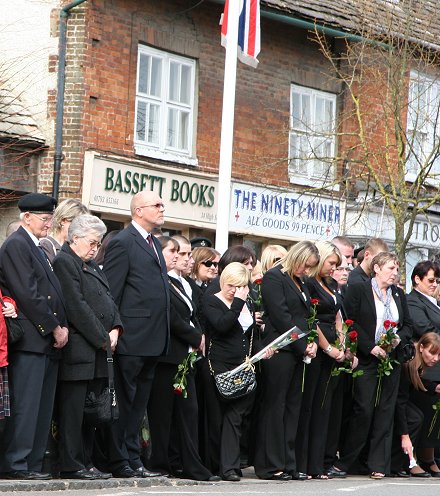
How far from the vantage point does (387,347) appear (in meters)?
13.9

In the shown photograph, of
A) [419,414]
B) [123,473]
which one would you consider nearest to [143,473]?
[123,473]

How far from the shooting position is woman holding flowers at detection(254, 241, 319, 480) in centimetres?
1298

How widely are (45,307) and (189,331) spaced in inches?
71.4

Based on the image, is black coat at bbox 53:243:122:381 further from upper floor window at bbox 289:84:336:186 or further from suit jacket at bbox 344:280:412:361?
upper floor window at bbox 289:84:336:186

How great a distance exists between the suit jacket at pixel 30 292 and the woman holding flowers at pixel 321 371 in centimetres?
317

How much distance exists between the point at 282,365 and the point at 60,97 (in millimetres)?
8455

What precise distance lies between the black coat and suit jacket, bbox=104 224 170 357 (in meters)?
0.50

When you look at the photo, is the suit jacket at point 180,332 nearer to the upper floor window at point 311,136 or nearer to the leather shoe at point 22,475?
the leather shoe at point 22,475

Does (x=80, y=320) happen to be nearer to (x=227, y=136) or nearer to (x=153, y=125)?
(x=227, y=136)

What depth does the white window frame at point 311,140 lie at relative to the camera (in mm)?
24328

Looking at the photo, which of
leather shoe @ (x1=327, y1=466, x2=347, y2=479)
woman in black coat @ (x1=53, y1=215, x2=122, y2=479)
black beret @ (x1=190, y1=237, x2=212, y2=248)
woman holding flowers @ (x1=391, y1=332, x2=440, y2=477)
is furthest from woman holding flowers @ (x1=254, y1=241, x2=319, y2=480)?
woman in black coat @ (x1=53, y1=215, x2=122, y2=479)

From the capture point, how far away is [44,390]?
11.0 meters

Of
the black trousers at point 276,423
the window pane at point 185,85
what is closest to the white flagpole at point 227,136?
the window pane at point 185,85

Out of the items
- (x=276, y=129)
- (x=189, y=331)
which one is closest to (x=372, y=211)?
(x=276, y=129)
